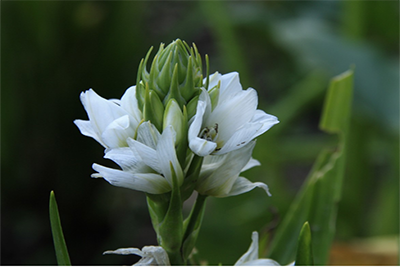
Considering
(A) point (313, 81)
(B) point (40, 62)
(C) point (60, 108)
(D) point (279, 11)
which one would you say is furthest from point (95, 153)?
(D) point (279, 11)

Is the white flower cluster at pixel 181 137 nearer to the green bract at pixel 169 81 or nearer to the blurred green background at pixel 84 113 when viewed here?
the green bract at pixel 169 81

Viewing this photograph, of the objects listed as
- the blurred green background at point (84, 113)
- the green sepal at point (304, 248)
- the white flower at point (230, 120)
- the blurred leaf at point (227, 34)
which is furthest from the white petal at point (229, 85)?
the blurred leaf at point (227, 34)

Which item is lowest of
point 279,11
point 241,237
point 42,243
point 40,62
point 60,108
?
point 42,243

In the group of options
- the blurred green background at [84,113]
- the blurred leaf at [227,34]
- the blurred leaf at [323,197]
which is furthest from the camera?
the blurred leaf at [227,34]

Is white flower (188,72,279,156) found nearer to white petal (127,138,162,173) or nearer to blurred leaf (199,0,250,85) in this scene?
white petal (127,138,162,173)

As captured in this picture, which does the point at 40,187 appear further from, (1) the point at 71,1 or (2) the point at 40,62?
(1) the point at 71,1
